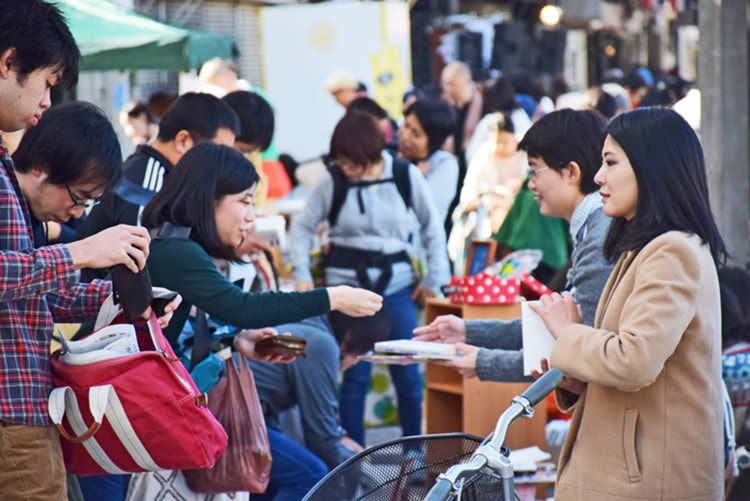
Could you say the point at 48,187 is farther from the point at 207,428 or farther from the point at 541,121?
the point at 541,121

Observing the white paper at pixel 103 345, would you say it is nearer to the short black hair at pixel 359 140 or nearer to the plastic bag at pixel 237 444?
the plastic bag at pixel 237 444

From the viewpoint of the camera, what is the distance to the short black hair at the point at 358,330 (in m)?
6.34

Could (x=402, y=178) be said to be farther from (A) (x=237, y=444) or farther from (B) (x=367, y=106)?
(A) (x=237, y=444)

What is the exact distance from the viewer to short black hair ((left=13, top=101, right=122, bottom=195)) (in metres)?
3.52

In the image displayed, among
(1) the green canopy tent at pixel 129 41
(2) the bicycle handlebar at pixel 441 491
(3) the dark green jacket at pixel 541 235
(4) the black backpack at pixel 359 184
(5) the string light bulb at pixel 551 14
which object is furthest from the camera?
(5) the string light bulb at pixel 551 14

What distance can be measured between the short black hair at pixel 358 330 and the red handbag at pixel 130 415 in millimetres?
3010

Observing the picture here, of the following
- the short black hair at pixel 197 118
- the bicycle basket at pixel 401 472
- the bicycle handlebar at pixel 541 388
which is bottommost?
the bicycle basket at pixel 401 472

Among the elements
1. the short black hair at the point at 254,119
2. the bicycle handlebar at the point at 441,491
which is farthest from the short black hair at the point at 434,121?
the bicycle handlebar at the point at 441,491

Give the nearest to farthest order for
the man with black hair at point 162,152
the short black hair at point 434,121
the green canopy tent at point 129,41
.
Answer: the man with black hair at point 162,152 → the green canopy tent at point 129,41 → the short black hair at point 434,121

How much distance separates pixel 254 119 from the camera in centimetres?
597

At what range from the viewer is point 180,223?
161 inches

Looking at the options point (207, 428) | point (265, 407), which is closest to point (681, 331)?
point (207, 428)

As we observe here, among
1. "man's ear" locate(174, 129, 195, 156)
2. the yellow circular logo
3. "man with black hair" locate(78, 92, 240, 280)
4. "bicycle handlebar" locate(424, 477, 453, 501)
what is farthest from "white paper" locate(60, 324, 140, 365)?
the yellow circular logo

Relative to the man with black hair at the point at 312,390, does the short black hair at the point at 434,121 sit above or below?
above
